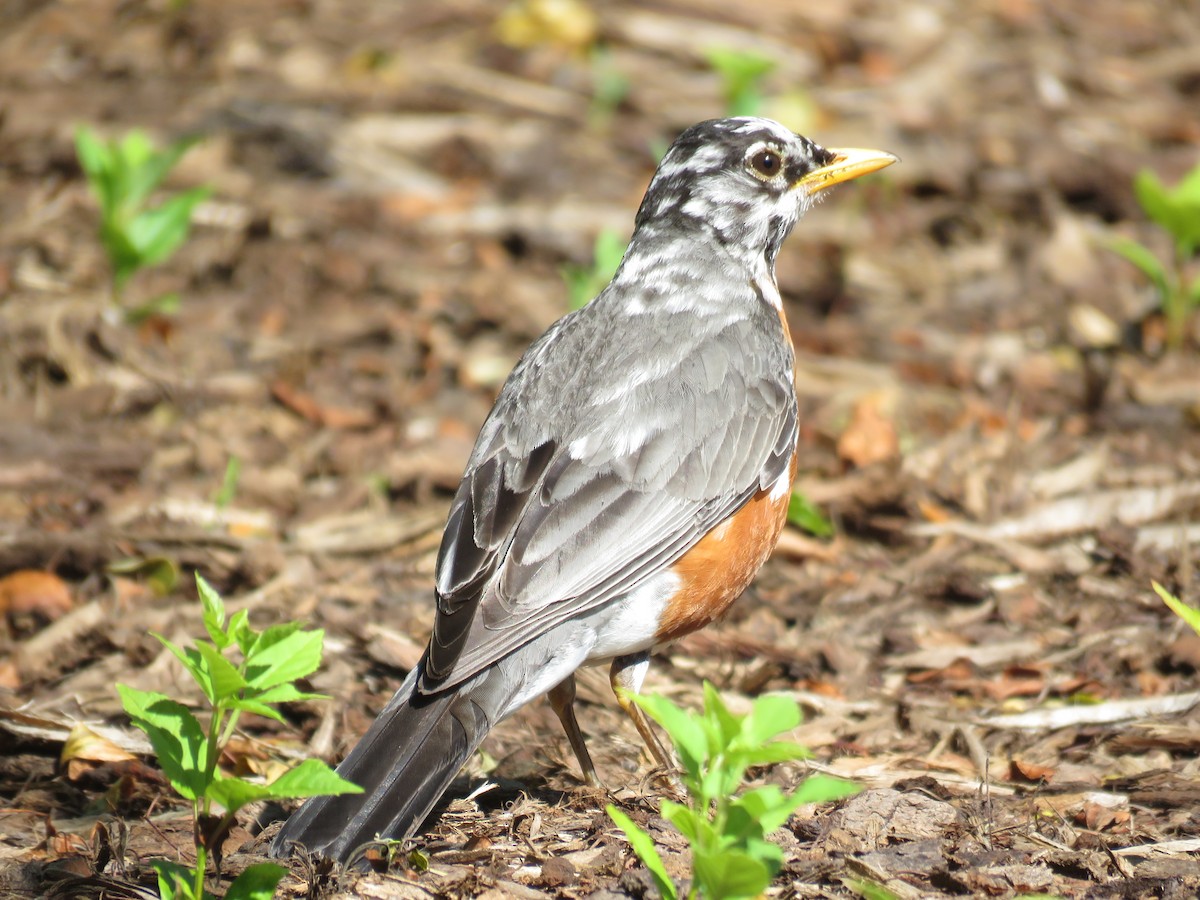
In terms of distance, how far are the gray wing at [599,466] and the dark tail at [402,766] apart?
0.11m

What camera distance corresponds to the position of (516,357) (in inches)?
296

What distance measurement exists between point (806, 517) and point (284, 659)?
10.7 ft

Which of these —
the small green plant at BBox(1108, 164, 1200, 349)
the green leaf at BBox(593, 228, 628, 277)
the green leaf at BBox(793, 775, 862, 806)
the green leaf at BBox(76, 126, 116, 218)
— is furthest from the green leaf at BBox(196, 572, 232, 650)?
the small green plant at BBox(1108, 164, 1200, 349)

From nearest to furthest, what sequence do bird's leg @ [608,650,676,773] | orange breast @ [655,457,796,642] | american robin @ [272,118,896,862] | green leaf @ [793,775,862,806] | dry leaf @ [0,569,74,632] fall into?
green leaf @ [793,775,862,806] < american robin @ [272,118,896,862] < orange breast @ [655,457,796,642] < bird's leg @ [608,650,676,773] < dry leaf @ [0,569,74,632]

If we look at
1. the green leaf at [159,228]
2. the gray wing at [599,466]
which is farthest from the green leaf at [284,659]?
the green leaf at [159,228]

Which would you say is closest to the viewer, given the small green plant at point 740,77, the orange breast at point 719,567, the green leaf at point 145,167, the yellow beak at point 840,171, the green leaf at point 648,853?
the green leaf at point 648,853

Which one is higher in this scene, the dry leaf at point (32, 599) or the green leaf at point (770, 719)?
the green leaf at point (770, 719)

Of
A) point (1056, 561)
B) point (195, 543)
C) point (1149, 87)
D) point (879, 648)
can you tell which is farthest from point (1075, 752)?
point (1149, 87)

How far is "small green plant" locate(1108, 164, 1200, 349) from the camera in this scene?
6992 mm

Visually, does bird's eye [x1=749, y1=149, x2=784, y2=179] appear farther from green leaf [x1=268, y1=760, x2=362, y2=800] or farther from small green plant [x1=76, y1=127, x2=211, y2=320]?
green leaf [x1=268, y1=760, x2=362, y2=800]

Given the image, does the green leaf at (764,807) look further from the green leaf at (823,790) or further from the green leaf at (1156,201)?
the green leaf at (1156,201)

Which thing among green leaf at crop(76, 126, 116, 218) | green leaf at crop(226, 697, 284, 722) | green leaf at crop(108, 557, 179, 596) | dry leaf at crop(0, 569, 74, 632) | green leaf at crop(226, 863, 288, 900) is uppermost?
green leaf at crop(76, 126, 116, 218)

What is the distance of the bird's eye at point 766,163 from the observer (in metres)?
5.65

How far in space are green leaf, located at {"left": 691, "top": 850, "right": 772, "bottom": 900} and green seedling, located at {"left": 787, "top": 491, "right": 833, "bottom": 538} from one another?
318 centimetres
